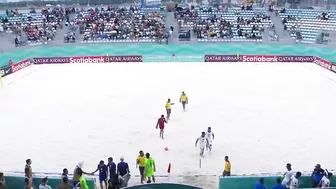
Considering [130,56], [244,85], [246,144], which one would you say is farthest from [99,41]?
[246,144]

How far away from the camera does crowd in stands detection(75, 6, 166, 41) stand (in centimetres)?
4609

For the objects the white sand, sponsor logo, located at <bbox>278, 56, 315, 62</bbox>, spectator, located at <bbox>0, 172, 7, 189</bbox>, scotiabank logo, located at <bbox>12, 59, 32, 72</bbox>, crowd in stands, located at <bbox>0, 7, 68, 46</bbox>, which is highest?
crowd in stands, located at <bbox>0, 7, 68, 46</bbox>

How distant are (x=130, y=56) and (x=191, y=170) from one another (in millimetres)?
24962

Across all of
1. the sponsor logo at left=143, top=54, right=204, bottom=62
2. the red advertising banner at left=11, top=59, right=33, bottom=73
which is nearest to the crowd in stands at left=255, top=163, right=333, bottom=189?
the sponsor logo at left=143, top=54, right=204, bottom=62

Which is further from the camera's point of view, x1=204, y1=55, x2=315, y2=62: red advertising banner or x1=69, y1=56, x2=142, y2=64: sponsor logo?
x1=204, y1=55, x2=315, y2=62: red advertising banner

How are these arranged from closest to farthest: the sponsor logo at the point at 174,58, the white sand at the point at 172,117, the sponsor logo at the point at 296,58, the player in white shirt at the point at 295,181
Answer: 1. the player in white shirt at the point at 295,181
2. the white sand at the point at 172,117
3. the sponsor logo at the point at 296,58
4. the sponsor logo at the point at 174,58


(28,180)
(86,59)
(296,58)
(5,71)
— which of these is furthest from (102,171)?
(296,58)

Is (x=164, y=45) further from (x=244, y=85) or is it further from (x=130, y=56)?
(x=244, y=85)

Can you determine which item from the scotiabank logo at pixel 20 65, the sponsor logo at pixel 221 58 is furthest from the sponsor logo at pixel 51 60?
the sponsor logo at pixel 221 58

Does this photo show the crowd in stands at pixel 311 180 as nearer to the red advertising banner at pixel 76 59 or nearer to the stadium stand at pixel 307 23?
the red advertising banner at pixel 76 59

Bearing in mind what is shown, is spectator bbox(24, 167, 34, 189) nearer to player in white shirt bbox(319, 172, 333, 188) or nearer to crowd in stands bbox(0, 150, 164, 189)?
crowd in stands bbox(0, 150, 164, 189)

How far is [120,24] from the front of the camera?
160ft

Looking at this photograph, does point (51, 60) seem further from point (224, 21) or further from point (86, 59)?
point (224, 21)

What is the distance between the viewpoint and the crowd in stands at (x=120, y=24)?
4609 cm
